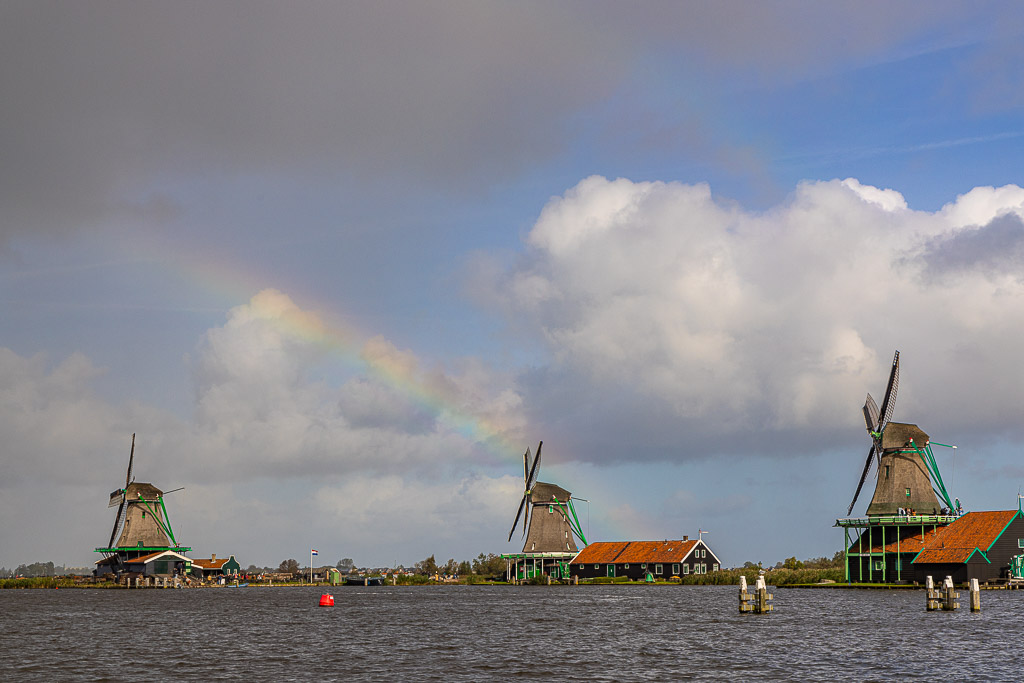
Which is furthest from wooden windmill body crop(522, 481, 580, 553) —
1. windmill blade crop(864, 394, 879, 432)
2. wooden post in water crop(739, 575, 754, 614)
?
wooden post in water crop(739, 575, 754, 614)

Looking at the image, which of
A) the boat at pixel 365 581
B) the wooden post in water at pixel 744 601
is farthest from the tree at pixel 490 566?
the wooden post in water at pixel 744 601

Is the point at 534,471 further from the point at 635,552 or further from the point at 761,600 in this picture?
the point at 761,600

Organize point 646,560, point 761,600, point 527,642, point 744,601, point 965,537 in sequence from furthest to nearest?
point 646,560, point 965,537, point 744,601, point 761,600, point 527,642

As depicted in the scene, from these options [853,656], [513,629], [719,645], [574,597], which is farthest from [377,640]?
[574,597]

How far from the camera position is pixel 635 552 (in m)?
140

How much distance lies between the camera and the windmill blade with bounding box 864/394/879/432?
349ft

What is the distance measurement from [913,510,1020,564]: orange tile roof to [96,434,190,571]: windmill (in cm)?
9137

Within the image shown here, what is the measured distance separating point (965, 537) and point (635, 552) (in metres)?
54.9

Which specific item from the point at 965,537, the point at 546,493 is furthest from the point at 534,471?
the point at 965,537

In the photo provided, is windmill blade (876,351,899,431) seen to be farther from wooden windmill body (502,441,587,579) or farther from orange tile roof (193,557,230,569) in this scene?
orange tile roof (193,557,230,569)

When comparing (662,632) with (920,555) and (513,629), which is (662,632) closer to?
(513,629)

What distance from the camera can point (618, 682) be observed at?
120 ft

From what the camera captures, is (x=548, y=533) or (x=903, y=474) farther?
(x=548, y=533)

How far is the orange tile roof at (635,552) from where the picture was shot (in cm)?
13588
